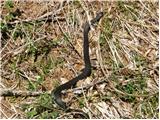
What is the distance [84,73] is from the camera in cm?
457

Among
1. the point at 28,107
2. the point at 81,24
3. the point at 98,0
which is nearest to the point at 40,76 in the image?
the point at 28,107

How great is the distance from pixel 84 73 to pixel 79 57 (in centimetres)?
24

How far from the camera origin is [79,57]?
15.6 ft

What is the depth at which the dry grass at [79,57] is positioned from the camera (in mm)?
4383

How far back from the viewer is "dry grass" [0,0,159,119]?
4.38 m

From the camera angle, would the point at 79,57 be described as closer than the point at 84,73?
No

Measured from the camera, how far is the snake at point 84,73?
14.2 feet

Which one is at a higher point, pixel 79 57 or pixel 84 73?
pixel 79 57

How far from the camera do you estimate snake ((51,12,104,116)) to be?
4.32 m

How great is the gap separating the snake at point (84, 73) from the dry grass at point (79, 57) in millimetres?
51

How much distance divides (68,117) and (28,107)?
0.37 meters

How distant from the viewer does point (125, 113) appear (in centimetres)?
436

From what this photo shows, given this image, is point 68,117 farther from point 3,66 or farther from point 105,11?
point 105,11

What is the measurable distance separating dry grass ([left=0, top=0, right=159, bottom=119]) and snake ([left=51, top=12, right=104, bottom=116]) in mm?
51
